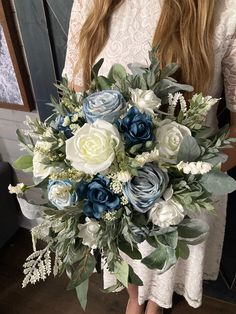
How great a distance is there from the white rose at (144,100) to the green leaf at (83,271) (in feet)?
1.00

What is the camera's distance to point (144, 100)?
0.65 m

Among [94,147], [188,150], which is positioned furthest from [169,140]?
[94,147]

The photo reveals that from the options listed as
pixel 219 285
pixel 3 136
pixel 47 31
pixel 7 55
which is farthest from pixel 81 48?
pixel 219 285

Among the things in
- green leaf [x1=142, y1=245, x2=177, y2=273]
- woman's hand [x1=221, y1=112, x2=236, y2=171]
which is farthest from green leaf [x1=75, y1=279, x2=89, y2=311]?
woman's hand [x1=221, y1=112, x2=236, y2=171]

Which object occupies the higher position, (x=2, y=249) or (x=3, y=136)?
(x=3, y=136)

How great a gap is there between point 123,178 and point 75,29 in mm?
606

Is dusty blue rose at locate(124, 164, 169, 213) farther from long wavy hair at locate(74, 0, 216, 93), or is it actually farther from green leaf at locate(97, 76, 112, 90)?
long wavy hair at locate(74, 0, 216, 93)

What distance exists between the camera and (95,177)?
2.08 ft

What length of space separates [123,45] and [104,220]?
510mm

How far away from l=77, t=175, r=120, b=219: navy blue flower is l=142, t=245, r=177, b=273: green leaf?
13 centimetres

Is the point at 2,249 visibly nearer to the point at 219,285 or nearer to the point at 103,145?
the point at 219,285

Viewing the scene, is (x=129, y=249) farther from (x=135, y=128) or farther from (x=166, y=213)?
(x=135, y=128)

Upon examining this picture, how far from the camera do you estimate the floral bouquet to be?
603mm

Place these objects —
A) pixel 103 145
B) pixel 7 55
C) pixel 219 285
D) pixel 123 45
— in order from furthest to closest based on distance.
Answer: pixel 219 285 → pixel 7 55 → pixel 123 45 → pixel 103 145
